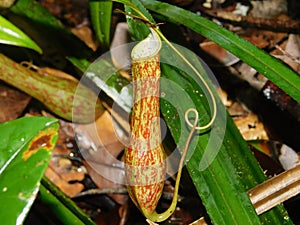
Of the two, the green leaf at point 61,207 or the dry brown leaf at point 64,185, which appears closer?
the green leaf at point 61,207

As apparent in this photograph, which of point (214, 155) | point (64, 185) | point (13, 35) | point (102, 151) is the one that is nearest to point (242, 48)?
point (214, 155)

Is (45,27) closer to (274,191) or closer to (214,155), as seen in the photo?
(214,155)

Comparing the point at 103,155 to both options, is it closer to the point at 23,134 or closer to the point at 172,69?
the point at 172,69

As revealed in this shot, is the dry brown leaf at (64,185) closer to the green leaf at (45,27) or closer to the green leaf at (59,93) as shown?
the green leaf at (59,93)

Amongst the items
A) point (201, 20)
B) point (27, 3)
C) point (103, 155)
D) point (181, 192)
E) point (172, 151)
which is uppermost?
point (27, 3)

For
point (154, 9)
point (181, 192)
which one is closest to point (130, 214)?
point (181, 192)

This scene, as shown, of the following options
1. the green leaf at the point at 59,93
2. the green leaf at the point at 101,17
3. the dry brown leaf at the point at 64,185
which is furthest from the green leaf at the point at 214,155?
the dry brown leaf at the point at 64,185
